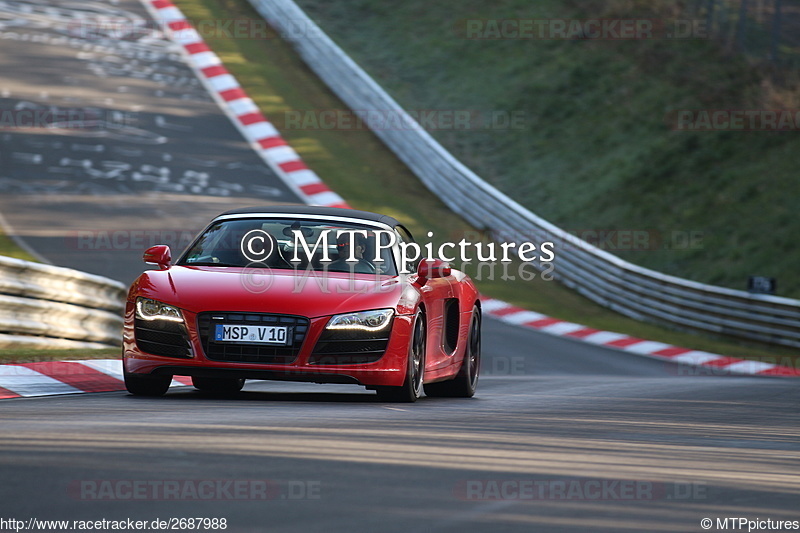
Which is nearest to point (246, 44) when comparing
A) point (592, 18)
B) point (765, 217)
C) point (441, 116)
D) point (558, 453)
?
point (441, 116)

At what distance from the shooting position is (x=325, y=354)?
350 inches

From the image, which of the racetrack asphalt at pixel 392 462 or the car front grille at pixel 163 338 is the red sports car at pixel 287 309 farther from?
the racetrack asphalt at pixel 392 462

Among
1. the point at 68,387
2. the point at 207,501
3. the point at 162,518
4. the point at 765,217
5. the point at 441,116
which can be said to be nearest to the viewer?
the point at 162,518

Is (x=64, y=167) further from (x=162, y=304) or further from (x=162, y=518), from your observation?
(x=162, y=518)

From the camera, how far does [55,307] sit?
12.1 meters

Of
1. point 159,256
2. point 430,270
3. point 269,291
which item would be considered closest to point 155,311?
point 159,256

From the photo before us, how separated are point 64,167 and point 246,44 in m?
9.89

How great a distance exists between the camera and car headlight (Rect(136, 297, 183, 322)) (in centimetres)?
881

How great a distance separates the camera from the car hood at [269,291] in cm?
880

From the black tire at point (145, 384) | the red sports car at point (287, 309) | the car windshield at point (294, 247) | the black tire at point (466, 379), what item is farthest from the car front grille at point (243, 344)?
the black tire at point (466, 379)

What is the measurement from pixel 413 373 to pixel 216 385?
172 centimetres

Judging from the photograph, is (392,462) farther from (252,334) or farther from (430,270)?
(430,270)

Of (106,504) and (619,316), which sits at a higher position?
(106,504)

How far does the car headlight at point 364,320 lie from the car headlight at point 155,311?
0.95 metres
